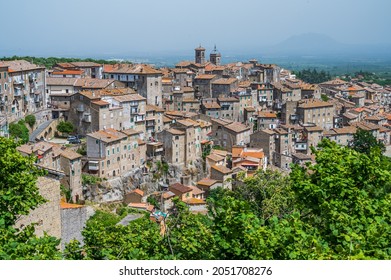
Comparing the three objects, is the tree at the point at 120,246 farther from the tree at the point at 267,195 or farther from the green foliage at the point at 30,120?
the green foliage at the point at 30,120

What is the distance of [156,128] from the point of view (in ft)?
102

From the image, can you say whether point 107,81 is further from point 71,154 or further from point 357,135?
point 357,135

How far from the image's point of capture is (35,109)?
30.4 metres

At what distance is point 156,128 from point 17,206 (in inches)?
934

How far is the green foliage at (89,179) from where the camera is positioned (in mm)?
23672

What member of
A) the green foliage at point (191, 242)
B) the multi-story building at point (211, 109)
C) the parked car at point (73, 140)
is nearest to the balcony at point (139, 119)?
the parked car at point (73, 140)

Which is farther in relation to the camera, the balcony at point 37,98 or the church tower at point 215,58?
the church tower at point 215,58

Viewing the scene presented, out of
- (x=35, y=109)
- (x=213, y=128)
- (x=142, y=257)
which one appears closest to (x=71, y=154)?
(x=35, y=109)

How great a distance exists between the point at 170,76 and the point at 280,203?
87.0 ft

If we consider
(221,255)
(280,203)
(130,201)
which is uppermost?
(221,255)

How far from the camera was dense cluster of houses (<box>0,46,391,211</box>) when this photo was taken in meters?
25.3

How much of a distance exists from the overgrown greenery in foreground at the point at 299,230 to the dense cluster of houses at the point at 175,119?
13.7 m

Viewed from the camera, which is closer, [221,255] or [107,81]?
[221,255]

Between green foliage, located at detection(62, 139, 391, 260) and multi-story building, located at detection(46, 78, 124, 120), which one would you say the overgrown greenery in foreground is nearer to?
green foliage, located at detection(62, 139, 391, 260)
